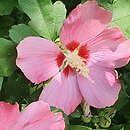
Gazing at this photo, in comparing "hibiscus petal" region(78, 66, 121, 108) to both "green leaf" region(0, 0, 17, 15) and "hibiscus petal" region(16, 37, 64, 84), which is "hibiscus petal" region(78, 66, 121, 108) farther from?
"green leaf" region(0, 0, 17, 15)

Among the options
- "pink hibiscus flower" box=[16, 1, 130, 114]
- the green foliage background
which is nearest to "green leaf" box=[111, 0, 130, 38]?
the green foliage background

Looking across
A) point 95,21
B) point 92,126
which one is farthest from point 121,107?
point 95,21

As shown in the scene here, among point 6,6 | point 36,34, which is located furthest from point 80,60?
point 6,6

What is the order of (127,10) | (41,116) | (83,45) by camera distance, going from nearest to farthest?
(41,116)
(83,45)
(127,10)

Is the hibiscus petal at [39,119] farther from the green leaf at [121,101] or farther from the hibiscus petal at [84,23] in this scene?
the green leaf at [121,101]

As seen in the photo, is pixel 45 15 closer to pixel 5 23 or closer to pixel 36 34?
pixel 36 34

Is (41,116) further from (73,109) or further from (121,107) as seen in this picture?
(121,107)

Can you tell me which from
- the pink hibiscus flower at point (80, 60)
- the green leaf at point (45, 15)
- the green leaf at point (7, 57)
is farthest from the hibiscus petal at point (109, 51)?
the green leaf at point (7, 57)
